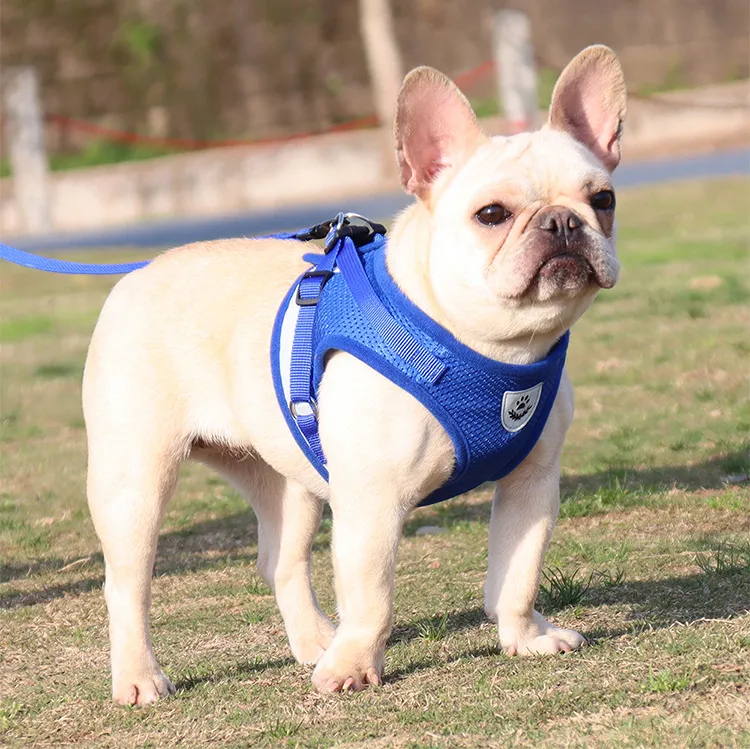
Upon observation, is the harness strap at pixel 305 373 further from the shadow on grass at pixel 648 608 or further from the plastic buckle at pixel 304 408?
the shadow on grass at pixel 648 608

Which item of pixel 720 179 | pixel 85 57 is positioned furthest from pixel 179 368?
Result: pixel 85 57

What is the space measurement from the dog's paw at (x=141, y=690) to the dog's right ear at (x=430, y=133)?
1554 millimetres

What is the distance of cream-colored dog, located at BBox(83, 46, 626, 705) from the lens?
3.62m

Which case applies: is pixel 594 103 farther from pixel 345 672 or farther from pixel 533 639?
pixel 345 672

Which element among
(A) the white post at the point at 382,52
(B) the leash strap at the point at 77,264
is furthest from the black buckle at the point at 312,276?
(A) the white post at the point at 382,52

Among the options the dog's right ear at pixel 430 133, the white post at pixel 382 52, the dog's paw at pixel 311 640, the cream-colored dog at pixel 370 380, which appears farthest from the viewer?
the white post at pixel 382 52

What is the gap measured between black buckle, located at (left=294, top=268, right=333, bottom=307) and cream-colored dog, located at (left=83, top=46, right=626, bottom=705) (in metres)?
0.17

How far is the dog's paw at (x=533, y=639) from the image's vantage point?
13.2 ft

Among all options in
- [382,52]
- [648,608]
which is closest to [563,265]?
[648,608]

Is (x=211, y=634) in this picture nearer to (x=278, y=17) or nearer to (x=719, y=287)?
(x=719, y=287)

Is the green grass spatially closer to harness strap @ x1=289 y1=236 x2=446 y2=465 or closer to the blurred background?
the blurred background

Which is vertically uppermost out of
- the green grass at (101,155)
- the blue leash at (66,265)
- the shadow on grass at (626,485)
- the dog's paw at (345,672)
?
the blue leash at (66,265)

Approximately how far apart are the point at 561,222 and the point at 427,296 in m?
0.41

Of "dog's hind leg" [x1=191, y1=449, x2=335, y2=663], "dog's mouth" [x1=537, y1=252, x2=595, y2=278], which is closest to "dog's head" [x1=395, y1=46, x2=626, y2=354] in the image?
"dog's mouth" [x1=537, y1=252, x2=595, y2=278]
